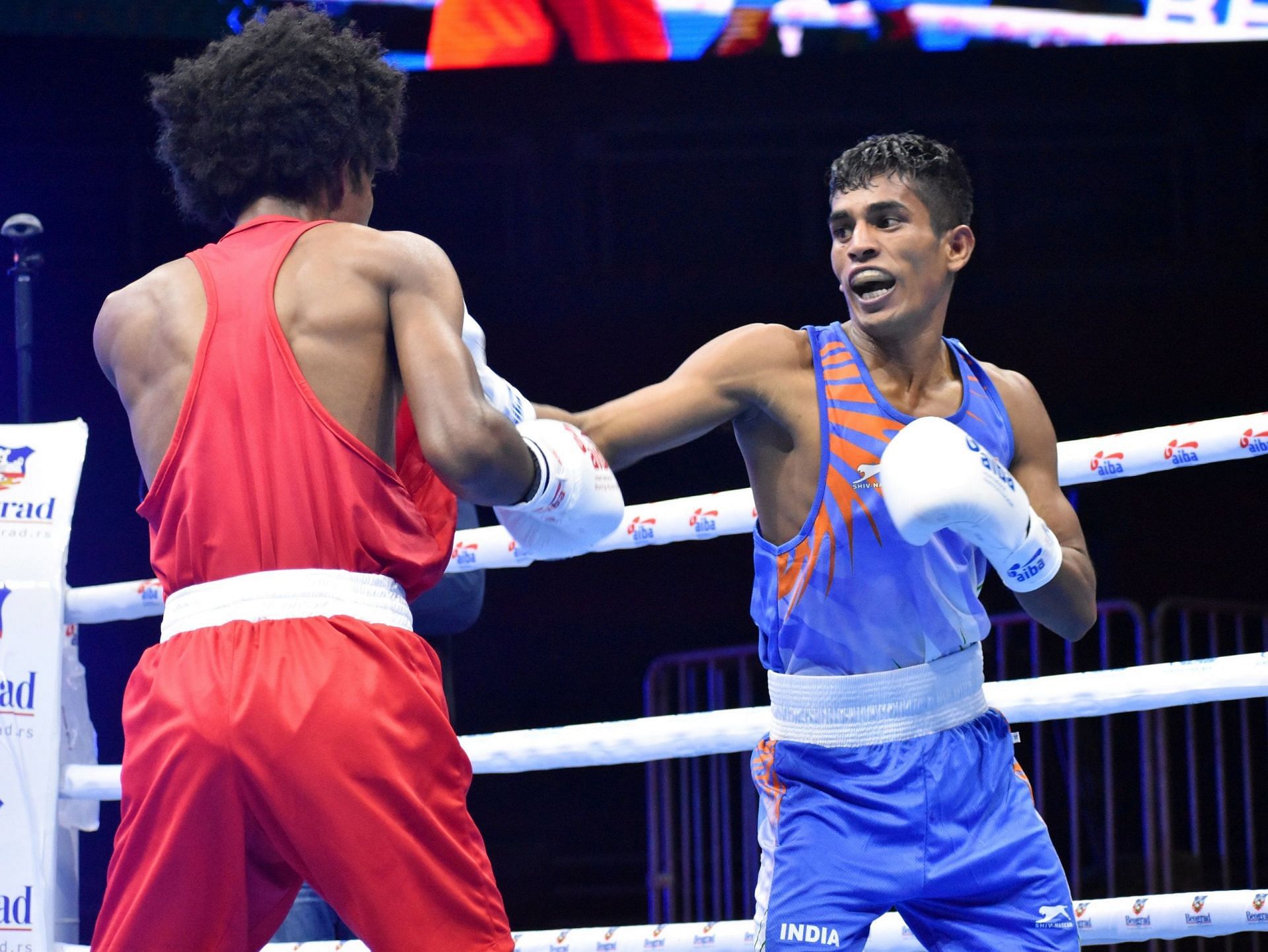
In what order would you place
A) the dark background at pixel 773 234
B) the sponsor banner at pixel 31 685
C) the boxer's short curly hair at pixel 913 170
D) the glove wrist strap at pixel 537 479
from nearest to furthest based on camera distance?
1. the glove wrist strap at pixel 537 479
2. the boxer's short curly hair at pixel 913 170
3. the sponsor banner at pixel 31 685
4. the dark background at pixel 773 234

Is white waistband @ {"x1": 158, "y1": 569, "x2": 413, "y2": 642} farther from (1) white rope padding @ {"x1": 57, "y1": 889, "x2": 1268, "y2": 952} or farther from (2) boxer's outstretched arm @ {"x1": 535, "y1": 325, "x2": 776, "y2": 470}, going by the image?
(1) white rope padding @ {"x1": 57, "y1": 889, "x2": 1268, "y2": 952}

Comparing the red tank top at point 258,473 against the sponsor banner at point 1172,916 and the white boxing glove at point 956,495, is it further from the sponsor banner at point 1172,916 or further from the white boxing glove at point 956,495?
the sponsor banner at point 1172,916

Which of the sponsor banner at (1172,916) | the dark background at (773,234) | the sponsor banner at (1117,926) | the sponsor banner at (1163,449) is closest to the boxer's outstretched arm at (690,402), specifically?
the sponsor banner at (1163,449)

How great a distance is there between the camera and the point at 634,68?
21.1ft

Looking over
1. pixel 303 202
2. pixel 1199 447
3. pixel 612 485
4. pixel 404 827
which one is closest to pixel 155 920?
pixel 404 827

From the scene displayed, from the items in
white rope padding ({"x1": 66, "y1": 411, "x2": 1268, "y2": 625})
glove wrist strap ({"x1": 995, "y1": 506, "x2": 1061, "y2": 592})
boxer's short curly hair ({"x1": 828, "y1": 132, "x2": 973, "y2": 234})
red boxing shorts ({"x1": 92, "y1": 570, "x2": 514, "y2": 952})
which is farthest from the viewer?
white rope padding ({"x1": 66, "y1": 411, "x2": 1268, "y2": 625})

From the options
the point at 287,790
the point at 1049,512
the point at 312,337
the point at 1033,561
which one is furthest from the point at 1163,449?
the point at 287,790

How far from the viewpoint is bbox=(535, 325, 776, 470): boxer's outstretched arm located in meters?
1.83

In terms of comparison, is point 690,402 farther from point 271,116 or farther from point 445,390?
point 271,116

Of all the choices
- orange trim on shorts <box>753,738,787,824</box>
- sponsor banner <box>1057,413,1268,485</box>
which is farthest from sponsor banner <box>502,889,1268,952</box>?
sponsor banner <box>1057,413,1268,485</box>

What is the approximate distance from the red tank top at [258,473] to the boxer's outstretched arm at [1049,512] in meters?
0.94

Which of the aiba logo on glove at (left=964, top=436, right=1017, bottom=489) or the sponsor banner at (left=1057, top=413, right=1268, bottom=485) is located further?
the sponsor banner at (left=1057, top=413, right=1268, bottom=485)

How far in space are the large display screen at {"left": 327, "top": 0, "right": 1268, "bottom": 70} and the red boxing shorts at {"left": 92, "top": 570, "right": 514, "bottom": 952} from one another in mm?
4177

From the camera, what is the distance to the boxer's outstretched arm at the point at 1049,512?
1985 mm
